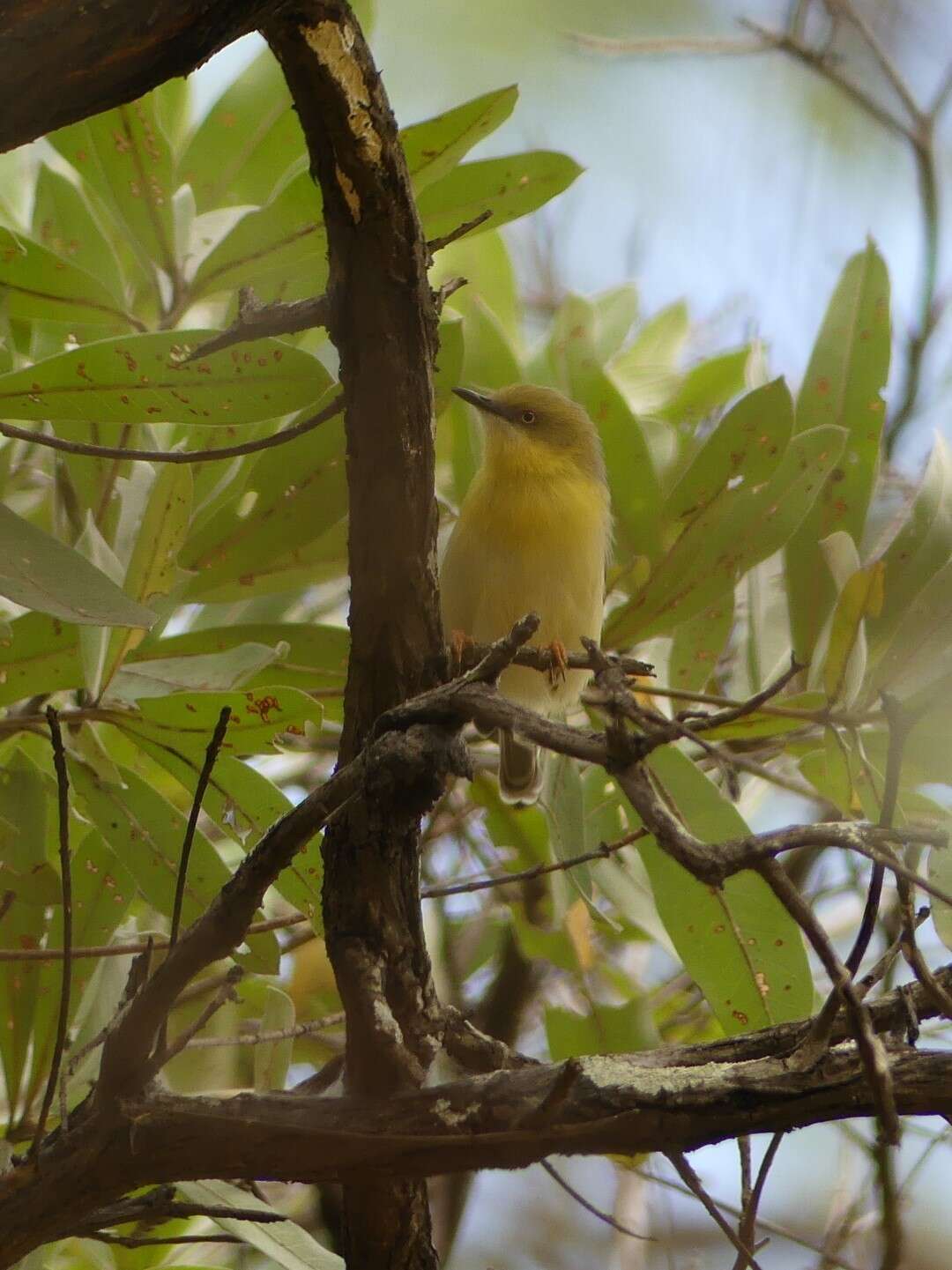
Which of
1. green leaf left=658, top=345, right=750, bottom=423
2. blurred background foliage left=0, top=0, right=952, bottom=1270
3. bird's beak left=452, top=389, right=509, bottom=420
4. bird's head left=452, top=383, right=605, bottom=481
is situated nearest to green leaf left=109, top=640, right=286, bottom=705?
blurred background foliage left=0, top=0, right=952, bottom=1270

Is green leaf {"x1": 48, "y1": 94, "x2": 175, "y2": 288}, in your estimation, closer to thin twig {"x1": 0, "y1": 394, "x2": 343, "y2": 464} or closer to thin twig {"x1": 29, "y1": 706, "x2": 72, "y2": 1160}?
thin twig {"x1": 0, "y1": 394, "x2": 343, "y2": 464}

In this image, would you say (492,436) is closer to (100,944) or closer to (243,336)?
(100,944)

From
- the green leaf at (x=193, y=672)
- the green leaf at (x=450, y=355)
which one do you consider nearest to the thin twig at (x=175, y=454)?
the green leaf at (x=193, y=672)

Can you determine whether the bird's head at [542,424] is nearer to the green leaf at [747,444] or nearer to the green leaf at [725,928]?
the green leaf at [747,444]

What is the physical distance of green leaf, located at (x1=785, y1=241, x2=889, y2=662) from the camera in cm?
322

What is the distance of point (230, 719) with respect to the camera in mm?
2350

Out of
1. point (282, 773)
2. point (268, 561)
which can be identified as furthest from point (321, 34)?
point (282, 773)

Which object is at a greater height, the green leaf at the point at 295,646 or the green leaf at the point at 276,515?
the green leaf at the point at 276,515

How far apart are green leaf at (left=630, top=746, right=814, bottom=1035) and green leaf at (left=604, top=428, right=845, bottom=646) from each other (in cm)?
40

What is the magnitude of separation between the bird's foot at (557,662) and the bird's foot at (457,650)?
15 centimetres

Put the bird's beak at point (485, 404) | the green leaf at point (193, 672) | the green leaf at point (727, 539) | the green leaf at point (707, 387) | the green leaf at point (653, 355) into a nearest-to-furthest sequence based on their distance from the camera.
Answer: the green leaf at point (193, 672) → the green leaf at point (727, 539) → the bird's beak at point (485, 404) → the green leaf at point (707, 387) → the green leaf at point (653, 355)

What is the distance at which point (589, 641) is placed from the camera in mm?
1503

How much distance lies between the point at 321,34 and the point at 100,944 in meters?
1.72

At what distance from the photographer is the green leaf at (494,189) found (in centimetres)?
268
